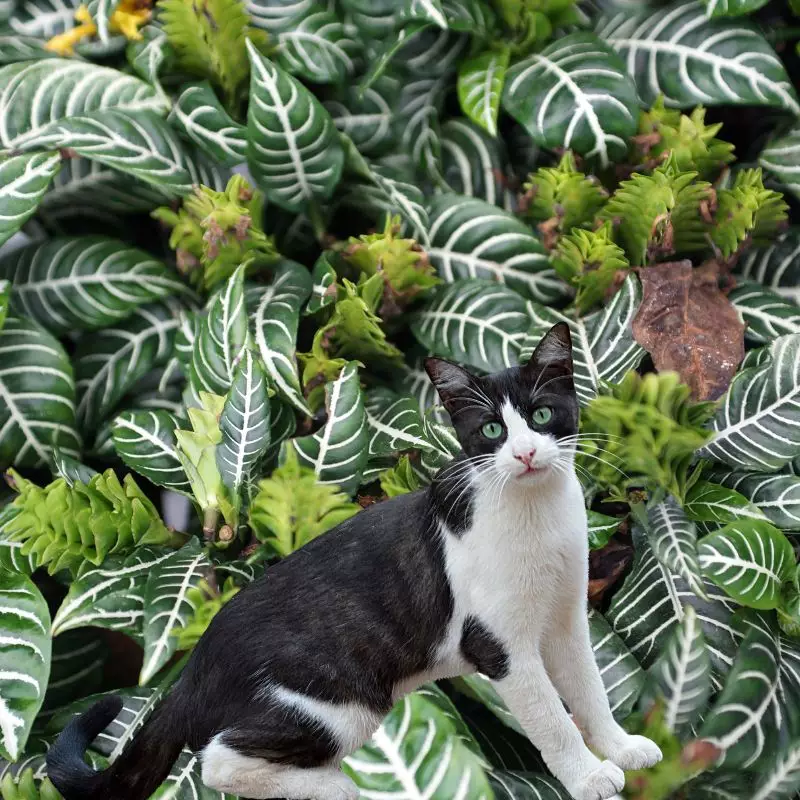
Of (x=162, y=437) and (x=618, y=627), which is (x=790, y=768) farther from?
(x=162, y=437)

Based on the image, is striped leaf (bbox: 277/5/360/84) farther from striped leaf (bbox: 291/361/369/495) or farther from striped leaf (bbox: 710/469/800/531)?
striped leaf (bbox: 710/469/800/531)

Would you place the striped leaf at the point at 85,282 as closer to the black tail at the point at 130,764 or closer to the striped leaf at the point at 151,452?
the striped leaf at the point at 151,452

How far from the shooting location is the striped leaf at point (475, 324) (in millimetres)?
1333

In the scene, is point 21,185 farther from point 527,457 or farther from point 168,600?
point 527,457

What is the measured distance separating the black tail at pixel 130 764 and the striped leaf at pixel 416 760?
0.16 m

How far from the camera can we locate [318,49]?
5.21ft

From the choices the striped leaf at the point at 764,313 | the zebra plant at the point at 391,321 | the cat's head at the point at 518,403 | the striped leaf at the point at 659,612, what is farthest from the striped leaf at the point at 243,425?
the striped leaf at the point at 764,313

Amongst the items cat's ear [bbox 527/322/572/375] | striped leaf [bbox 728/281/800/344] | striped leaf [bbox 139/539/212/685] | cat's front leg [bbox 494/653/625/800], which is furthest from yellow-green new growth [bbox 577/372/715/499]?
striped leaf [bbox 139/539/212/685]

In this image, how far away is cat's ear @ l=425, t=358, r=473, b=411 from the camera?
0.76m

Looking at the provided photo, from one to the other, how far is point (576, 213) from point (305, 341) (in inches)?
18.5

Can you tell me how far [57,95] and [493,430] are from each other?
1.16 metres

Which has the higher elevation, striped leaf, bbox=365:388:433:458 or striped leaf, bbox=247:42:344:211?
striped leaf, bbox=247:42:344:211

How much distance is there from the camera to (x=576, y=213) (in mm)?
1431

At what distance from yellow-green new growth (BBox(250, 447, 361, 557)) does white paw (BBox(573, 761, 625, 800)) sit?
0.35 m
